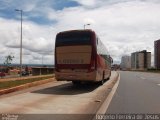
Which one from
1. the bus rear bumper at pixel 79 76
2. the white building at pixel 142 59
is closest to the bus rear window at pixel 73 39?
the bus rear bumper at pixel 79 76

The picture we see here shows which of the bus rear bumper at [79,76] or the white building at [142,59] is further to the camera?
the white building at [142,59]

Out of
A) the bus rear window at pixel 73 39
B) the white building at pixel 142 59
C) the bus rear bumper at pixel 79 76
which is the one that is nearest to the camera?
the bus rear bumper at pixel 79 76

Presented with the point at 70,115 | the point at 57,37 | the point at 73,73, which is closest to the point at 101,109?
the point at 70,115

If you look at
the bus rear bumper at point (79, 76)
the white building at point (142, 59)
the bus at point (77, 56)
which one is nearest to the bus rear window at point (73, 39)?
the bus at point (77, 56)

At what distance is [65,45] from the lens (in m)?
20.1

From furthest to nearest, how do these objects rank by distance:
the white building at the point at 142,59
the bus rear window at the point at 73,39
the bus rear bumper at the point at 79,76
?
the white building at the point at 142,59, the bus rear window at the point at 73,39, the bus rear bumper at the point at 79,76

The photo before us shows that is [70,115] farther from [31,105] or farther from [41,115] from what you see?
[31,105]

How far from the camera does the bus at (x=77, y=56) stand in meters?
19.6

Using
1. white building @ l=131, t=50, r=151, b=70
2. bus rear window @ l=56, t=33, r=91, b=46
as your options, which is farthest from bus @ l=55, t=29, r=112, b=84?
white building @ l=131, t=50, r=151, b=70

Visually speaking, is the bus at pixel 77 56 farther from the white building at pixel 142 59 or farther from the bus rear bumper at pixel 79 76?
the white building at pixel 142 59

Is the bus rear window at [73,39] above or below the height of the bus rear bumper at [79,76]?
above

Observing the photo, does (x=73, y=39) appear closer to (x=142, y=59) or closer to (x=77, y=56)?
(x=77, y=56)

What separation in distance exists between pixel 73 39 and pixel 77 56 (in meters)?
1.09

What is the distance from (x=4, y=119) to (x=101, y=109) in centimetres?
379
